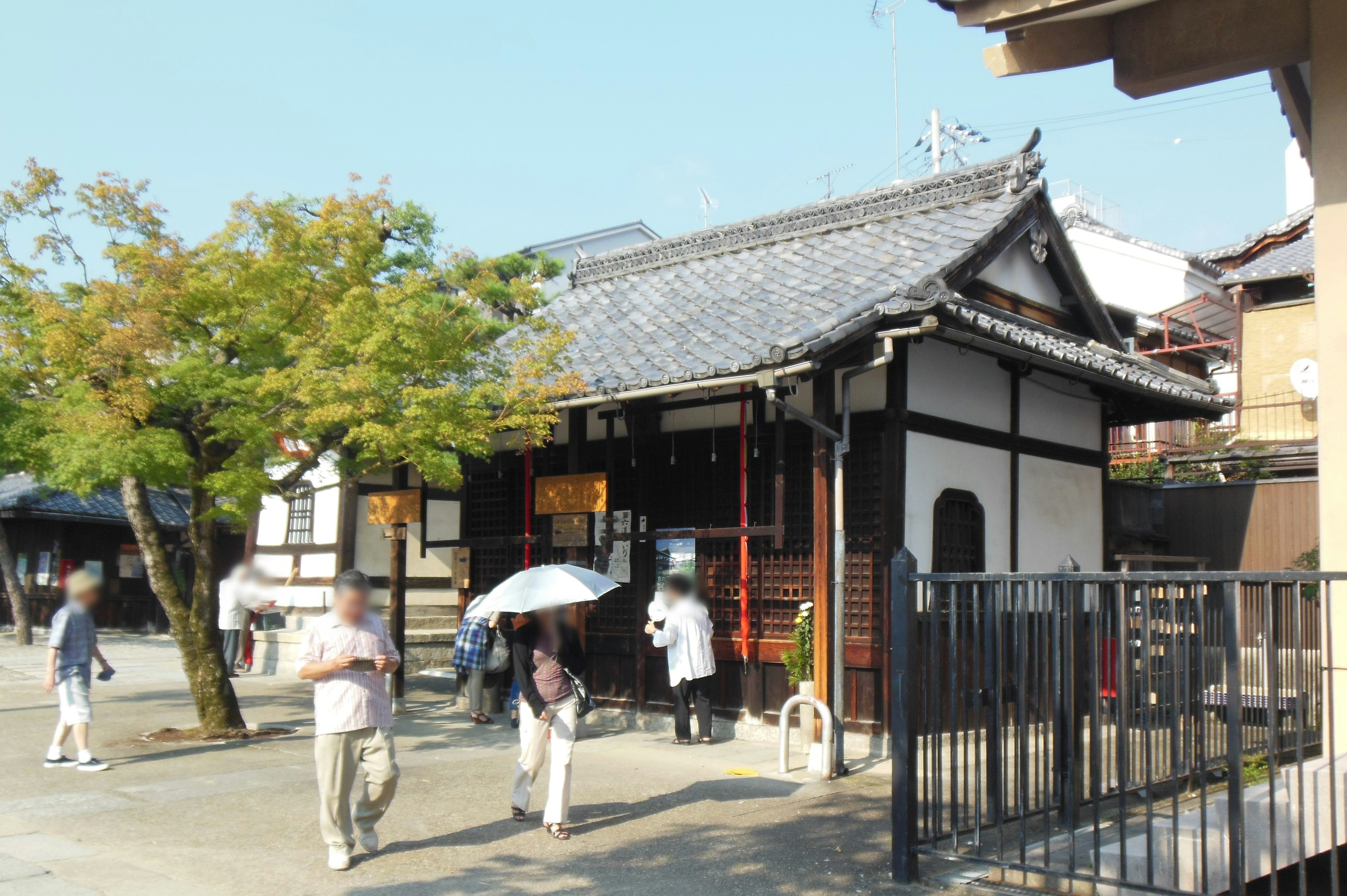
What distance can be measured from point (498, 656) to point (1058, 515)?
6.73 m

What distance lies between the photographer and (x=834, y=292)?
11945mm

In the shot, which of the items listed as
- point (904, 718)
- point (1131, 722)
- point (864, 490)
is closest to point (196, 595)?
point (864, 490)

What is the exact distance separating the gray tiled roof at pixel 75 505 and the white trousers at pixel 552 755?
1846cm

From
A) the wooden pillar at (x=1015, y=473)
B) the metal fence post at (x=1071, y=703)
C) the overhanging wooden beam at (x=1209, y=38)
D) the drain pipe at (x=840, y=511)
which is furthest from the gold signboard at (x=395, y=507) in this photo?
the overhanging wooden beam at (x=1209, y=38)

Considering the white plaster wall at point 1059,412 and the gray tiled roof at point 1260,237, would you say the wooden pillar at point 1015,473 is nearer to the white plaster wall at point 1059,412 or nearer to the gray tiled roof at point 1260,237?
the white plaster wall at point 1059,412

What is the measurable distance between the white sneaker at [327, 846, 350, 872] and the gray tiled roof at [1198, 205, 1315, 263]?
23487mm

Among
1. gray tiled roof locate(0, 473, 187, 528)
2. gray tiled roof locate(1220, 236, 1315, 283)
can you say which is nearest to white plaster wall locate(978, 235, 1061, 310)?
gray tiled roof locate(1220, 236, 1315, 283)

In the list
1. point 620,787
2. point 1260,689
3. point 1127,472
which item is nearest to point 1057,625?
point 1260,689

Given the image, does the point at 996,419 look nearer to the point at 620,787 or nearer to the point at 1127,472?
the point at 620,787

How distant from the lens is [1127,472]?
18.2 meters

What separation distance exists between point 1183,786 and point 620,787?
4326 millimetres

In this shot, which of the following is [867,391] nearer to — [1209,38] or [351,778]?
[1209,38]

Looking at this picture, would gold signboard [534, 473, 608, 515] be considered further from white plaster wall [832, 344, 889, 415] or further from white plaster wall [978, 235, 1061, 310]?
white plaster wall [978, 235, 1061, 310]

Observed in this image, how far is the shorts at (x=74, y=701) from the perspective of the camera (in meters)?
9.58
